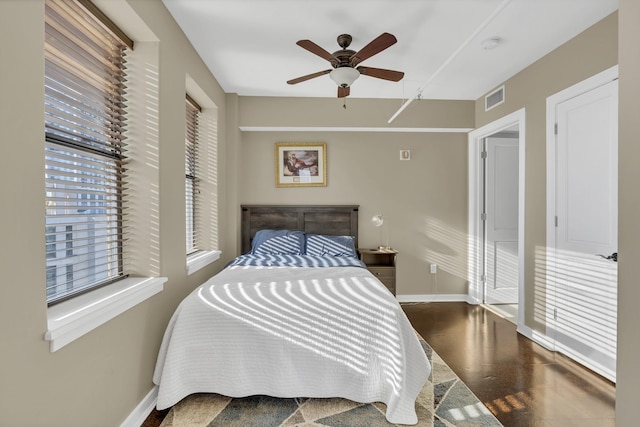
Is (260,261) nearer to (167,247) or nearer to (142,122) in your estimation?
(167,247)

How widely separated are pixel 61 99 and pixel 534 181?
3716 millimetres

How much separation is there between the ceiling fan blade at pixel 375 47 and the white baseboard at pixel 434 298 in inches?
124

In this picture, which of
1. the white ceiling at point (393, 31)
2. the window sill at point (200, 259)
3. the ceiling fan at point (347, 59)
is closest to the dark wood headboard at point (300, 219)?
the window sill at point (200, 259)

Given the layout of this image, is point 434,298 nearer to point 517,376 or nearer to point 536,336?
point 536,336

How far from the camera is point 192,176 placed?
11.3 feet

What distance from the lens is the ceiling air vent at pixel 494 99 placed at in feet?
12.2

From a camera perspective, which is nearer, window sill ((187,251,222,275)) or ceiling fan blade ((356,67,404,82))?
ceiling fan blade ((356,67,404,82))

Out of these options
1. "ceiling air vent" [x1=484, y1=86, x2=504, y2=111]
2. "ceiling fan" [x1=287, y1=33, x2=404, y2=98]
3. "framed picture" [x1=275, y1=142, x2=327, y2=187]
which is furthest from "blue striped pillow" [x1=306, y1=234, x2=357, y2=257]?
"ceiling air vent" [x1=484, y1=86, x2=504, y2=111]

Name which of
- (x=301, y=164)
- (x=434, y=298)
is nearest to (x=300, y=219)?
(x=301, y=164)

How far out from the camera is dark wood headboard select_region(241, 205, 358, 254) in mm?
4270

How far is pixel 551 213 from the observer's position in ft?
9.80

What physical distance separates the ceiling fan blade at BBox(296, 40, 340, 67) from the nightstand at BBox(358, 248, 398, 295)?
92.5 inches

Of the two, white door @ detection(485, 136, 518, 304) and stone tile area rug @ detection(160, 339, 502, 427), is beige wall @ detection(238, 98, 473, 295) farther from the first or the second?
stone tile area rug @ detection(160, 339, 502, 427)

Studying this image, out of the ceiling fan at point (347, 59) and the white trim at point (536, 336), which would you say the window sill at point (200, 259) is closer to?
the ceiling fan at point (347, 59)
